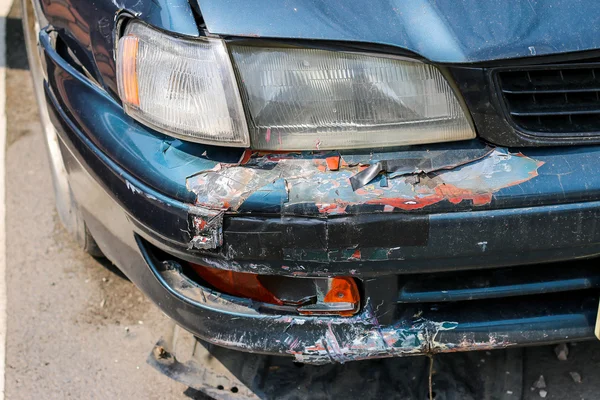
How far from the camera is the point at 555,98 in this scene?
75.8 inches

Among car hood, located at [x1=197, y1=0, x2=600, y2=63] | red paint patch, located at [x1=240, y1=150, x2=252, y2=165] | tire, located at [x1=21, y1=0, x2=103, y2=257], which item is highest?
car hood, located at [x1=197, y1=0, x2=600, y2=63]

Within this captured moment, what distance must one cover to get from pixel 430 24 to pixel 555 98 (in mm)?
395

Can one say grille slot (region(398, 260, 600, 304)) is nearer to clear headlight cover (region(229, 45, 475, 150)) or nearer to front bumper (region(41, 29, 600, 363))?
front bumper (region(41, 29, 600, 363))

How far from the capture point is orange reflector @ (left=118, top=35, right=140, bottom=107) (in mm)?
1921

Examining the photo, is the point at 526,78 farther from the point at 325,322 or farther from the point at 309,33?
the point at 325,322

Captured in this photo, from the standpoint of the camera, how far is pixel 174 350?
2.53 meters


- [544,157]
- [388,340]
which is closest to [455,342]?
[388,340]

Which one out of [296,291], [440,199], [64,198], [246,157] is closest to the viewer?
[440,199]

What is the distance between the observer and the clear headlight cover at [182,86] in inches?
72.2

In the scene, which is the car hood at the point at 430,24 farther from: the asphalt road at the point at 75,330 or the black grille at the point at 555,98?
the asphalt road at the point at 75,330

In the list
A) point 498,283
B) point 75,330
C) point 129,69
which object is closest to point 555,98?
point 498,283

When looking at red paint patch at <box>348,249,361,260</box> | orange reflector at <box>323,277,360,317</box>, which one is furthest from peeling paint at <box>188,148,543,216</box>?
orange reflector at <box>323,277,360,317</box>

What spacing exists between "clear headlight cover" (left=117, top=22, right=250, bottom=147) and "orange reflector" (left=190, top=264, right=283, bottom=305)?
36cm

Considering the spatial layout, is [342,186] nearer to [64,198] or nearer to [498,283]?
[498,283]
